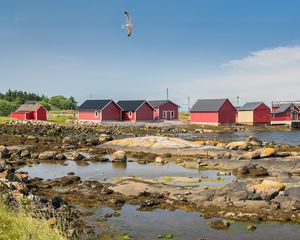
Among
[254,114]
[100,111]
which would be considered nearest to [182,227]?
[100,111]

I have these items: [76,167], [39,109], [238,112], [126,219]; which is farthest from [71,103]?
[126,219]

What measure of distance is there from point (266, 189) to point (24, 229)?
38.5ft

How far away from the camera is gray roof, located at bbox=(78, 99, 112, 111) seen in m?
76.5

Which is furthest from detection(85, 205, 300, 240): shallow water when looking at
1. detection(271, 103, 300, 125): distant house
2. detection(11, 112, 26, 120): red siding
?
detection(271, 103, 300, 125): distant house

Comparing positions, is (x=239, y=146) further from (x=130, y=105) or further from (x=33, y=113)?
(x=33, y=113)

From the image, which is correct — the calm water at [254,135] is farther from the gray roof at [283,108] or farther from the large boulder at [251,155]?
the gray roof at [283,108]

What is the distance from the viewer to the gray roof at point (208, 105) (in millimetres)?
76850

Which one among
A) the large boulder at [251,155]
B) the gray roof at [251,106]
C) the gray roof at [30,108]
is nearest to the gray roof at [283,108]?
the gray roof at [251,106]

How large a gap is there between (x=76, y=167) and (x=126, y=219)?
14607 millimetres

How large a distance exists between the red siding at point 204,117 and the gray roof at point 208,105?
2.38ft

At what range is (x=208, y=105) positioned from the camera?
7950 centimetres

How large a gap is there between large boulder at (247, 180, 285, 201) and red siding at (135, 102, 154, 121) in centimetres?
5915

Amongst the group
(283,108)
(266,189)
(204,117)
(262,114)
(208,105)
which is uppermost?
(208,105)

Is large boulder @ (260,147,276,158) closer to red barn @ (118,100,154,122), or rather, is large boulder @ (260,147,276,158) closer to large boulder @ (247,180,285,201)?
large boulder @ (247,180,285,201)
